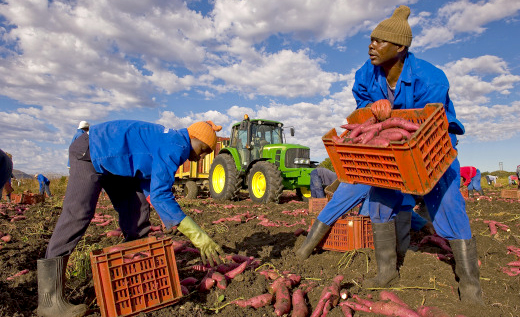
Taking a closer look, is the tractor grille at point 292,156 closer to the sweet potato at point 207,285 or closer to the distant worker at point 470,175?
the distant worker at point 470,175

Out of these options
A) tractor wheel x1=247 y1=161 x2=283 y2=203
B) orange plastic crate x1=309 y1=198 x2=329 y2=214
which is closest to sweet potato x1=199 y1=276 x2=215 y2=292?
orange plastic crate x1=309 y1=198 x2=329 y2=214

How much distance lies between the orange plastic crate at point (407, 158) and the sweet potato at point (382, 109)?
10 cm

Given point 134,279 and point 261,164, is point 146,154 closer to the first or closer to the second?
point 134,279

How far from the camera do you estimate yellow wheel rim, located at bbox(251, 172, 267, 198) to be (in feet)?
34.3

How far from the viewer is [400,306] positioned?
2289 mm

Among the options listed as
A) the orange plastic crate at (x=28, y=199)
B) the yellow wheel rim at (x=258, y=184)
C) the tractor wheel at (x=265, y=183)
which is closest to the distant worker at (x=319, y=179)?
the tractor wheel at (x=265, y=183)

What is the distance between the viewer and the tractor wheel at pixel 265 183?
960 centimetres

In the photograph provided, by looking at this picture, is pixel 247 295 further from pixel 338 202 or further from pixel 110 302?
pixel 338 202

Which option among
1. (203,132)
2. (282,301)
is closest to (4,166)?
(203,132)

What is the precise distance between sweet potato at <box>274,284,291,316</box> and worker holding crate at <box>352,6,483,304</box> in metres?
0.69

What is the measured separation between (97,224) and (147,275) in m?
4.48

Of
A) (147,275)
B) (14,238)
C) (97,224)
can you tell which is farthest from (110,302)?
(97,224)

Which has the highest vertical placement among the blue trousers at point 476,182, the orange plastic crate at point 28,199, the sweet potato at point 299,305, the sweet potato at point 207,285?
the orange plastic crate at point 28,199

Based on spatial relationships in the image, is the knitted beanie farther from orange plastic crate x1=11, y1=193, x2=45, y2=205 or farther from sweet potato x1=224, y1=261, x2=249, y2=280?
orange plastic crate x1=11, y1=193, x2=45, y2=205
